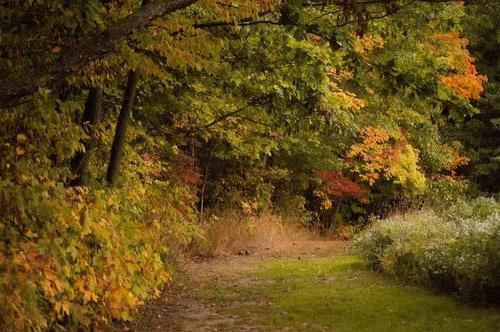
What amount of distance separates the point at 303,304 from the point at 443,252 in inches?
90.8

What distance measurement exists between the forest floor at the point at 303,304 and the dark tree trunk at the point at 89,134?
2081 millimetres

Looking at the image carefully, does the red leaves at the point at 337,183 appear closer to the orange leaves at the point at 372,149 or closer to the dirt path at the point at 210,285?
the orange leaves at the point at 372,149

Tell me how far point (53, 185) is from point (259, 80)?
14.9ft

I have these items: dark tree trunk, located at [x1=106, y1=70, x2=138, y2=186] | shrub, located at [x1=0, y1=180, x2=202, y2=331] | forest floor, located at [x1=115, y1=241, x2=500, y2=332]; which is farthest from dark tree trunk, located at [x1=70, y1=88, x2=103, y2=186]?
forest floor, located at [x1=115, y1=241, x2=500, y2=332]

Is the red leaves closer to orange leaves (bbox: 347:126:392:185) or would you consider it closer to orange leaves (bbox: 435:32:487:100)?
orange leaves (bbox: 347:126:392:185)

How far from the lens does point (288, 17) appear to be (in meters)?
6.22

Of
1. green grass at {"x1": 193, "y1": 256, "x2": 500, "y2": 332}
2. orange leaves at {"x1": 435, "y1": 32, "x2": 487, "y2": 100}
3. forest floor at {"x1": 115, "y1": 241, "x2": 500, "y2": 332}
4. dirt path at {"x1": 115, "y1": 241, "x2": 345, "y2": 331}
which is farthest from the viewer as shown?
orange leaves at {"x1": 435, "y1": 32, "x2": 487, "y2": 100}

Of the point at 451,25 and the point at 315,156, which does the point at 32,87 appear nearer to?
the point at 451,25

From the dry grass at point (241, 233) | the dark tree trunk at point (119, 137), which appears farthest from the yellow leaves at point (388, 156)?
the dark tree trunk at point (119, 137)

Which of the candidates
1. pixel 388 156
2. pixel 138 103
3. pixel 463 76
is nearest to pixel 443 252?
pixel 138 103

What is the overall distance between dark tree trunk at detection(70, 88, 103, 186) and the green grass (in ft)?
9.89

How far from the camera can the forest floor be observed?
25.7 ft

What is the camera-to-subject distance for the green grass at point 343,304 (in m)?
7.73

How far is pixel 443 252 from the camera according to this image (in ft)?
31.0
